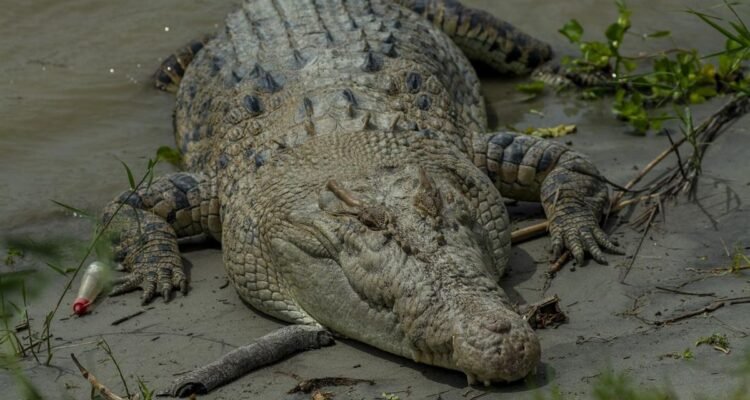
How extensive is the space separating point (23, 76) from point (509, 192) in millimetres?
3904

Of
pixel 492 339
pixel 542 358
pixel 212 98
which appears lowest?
pixel 542 358

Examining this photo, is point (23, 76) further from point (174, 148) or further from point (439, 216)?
point (439, 216)

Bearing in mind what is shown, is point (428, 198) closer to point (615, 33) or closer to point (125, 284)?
point (125, 284)

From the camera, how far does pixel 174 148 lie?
7.04m

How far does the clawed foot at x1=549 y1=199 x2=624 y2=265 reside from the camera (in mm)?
5145

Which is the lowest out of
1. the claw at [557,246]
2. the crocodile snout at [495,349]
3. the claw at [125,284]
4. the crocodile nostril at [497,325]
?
the claw at [557,246]

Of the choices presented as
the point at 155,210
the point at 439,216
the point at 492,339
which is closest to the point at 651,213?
the point at 439,216

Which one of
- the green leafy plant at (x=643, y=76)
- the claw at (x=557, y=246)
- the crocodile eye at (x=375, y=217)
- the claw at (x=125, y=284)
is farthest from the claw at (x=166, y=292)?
the green leafy plant at (x=643, y=76)

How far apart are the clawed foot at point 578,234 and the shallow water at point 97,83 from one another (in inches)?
75.6

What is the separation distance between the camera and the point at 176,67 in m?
7.89

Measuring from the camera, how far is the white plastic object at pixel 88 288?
4.96m

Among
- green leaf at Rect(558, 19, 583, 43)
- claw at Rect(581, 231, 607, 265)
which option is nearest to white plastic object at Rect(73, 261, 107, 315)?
claw at Rect(581, 231, 607, 265)

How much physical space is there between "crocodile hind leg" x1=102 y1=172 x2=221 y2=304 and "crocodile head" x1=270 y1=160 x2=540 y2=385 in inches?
37.4

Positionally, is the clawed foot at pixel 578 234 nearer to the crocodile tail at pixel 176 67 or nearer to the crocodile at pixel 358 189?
the crocodile at pixel 358 189
